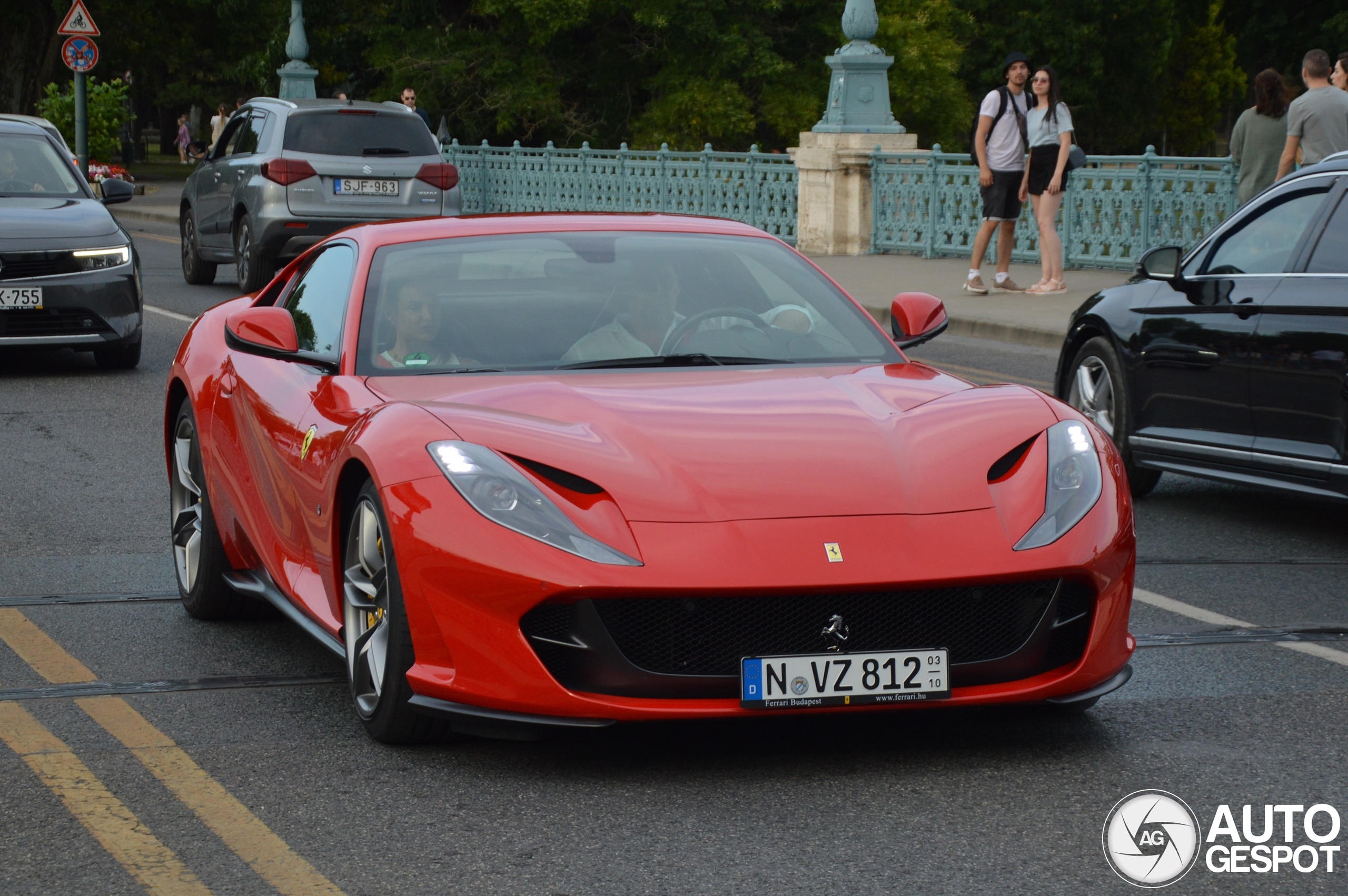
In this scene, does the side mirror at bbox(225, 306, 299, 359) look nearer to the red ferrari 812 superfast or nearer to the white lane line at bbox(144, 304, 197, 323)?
the red ferrari 812 superfast

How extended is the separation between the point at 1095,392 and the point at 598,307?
402 centimetres

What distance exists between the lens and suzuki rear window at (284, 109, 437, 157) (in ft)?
63.2

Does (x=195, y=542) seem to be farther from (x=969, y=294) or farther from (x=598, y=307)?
(x=969, y=294)

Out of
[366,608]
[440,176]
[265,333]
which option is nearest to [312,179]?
[440,176]

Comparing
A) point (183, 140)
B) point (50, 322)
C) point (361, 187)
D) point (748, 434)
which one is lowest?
point (183, 140)

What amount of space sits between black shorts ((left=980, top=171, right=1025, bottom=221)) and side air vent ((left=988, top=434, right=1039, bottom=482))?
42.9 feet

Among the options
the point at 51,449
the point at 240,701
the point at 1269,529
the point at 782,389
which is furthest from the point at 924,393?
the point at 51,449

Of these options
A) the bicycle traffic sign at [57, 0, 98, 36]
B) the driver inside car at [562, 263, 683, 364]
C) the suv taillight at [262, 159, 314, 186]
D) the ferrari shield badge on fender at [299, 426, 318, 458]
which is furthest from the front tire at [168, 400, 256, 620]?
the bicycle traffic sign at [57, 0, 98, 36]

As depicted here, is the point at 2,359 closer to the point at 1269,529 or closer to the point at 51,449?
the point at 51,449

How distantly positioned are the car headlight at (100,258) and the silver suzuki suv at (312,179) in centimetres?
584

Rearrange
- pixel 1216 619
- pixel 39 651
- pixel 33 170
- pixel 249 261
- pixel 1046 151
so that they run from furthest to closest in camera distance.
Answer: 1. pixel 249 261
2. pixel 1046 151
3. pixel 33 170
4. pixel 1216 619
5. pixel 39 651

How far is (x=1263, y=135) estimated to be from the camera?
15852 mm

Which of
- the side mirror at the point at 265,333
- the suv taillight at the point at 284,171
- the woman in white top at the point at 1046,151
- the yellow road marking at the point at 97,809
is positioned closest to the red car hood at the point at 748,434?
the side mirror at the point at 265,333

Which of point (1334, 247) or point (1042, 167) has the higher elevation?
point (1334, 247)
